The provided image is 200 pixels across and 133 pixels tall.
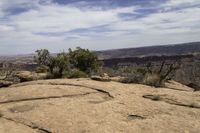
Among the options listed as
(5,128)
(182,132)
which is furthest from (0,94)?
(182,132)

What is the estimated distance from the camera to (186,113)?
962 cm

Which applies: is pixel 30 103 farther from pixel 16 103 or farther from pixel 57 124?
pixel 57 124

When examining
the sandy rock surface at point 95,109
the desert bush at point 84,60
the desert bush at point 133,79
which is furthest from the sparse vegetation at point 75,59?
the sandy rock surface at point 95,109

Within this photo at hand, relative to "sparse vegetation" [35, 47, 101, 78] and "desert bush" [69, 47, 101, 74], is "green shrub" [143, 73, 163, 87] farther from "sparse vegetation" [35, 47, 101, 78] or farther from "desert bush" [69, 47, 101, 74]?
"desert bush" [69, 47, 101, 74]

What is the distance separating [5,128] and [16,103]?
2.36 m

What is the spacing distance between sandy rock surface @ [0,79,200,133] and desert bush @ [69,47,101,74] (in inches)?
1150

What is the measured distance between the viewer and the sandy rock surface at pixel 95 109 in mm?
8211

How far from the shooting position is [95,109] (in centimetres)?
942

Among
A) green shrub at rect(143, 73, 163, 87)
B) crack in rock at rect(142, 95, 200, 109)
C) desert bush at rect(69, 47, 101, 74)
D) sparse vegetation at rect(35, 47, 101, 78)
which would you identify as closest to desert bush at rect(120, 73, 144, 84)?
green shrub at rect(143, 73, 163, 87)

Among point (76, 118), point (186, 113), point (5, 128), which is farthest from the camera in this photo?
point (186, 113)

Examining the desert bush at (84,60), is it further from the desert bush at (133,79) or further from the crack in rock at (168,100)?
the crack in rock at (168,100)

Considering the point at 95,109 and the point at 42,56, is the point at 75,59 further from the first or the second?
the point at 95,109

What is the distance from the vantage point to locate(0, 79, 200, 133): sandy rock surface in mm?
8211

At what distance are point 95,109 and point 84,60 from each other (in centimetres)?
3338
